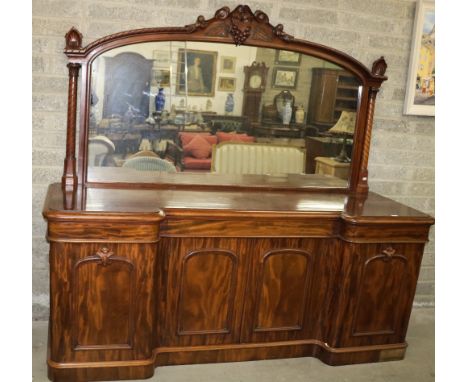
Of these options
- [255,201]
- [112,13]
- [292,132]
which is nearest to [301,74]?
[292,132]

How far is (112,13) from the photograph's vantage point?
2.56 meters

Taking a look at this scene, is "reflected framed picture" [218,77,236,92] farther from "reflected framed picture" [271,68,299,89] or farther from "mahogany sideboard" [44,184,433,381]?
"mahogany sideboard" [44,184,433,381]

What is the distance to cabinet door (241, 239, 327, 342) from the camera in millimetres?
2531

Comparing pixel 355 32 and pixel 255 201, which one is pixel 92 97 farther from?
pixel 355 32

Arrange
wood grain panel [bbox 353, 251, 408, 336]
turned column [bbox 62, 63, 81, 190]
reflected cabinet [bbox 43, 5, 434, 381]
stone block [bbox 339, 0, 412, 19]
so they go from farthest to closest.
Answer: stone block [bbox 339, 0, 412, 19]
wood grain panel [bbox 353, 251, 408, 336]
turned column [bbox 62, 63, 81, 190]
reflected cabinet [bbox 43, 5, 434, 381]

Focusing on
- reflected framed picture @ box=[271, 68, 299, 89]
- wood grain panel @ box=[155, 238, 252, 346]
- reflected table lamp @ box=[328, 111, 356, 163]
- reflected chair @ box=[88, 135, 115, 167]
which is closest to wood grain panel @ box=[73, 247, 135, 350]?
wood grain panel @ box=[155, 238, 252, 346]

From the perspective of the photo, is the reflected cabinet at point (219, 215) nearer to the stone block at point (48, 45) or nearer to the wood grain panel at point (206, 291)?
the wood grain panel at point (206, 291)

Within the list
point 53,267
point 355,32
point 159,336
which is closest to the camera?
point 53,267

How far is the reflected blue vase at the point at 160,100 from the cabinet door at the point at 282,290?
861 mm

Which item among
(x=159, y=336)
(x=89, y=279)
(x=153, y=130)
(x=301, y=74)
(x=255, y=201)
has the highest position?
(x=301, y=74)

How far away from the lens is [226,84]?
266 centimetres

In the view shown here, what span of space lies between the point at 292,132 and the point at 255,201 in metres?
0.48

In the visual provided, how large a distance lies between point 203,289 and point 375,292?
2.99 feet

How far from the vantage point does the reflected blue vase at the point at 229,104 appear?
2.68 metres
